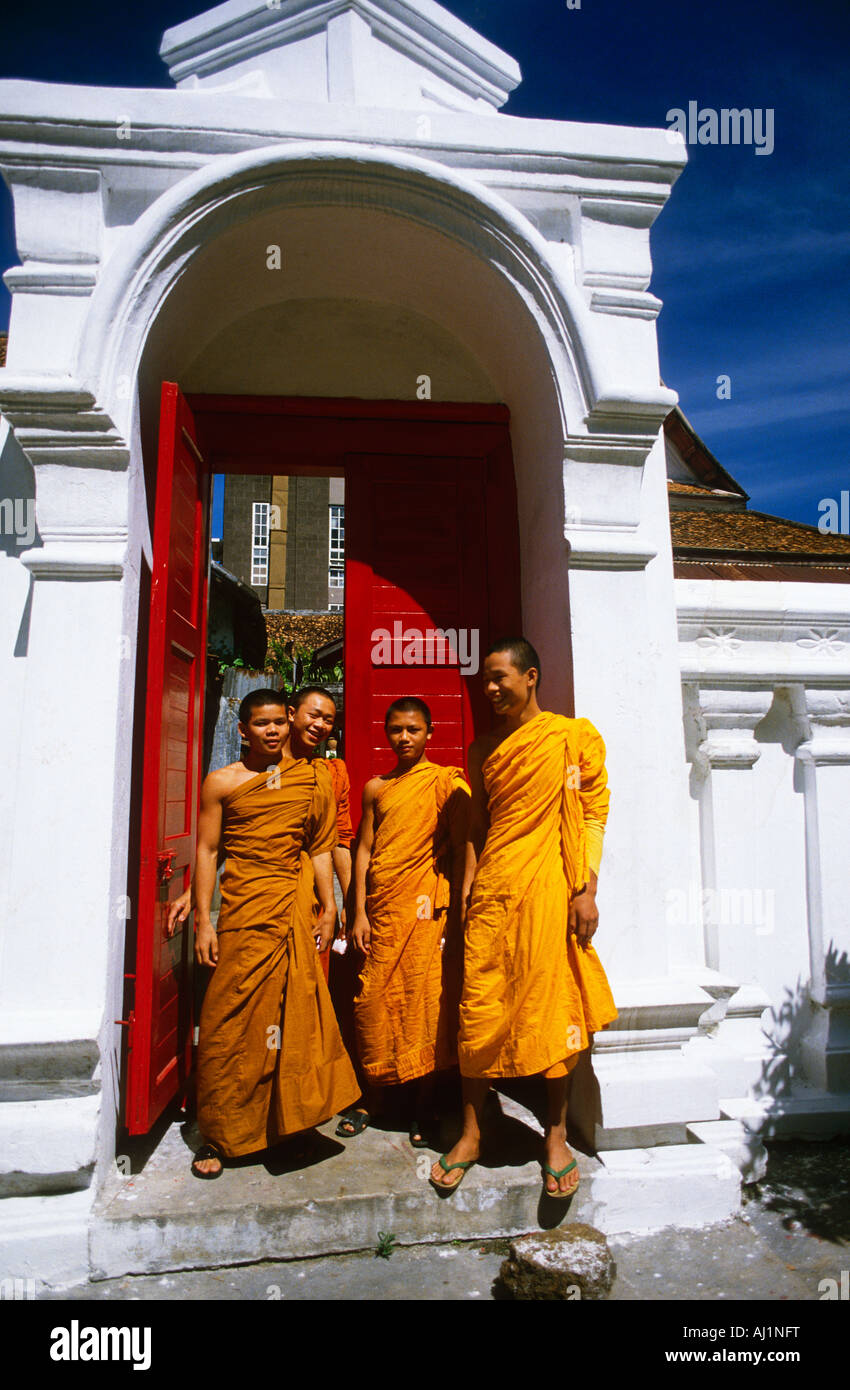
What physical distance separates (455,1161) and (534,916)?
88cm

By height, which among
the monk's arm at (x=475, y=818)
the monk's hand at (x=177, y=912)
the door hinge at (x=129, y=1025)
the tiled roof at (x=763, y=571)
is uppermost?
the tiled roof at (x=763, y=571)

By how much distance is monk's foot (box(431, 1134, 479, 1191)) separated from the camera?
2.84m

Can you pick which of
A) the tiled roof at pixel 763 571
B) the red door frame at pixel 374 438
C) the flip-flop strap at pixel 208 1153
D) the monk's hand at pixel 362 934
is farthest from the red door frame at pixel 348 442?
the tiled roof at pixel 763 571

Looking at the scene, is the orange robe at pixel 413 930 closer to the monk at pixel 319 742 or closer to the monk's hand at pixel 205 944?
the monk at pixel 319 742

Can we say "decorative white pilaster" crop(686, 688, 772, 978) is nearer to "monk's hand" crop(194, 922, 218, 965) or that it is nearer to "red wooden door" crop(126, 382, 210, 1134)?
"monk's hand" crop(194, 922, 218, 965)

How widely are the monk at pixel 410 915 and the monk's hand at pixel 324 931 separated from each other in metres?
0.15

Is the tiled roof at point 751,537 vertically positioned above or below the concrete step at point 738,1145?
above

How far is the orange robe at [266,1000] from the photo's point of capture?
2.99 m

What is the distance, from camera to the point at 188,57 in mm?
4145

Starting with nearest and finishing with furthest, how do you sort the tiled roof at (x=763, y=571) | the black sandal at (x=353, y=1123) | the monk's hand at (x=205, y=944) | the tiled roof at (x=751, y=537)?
the monk's hand at (x=205, y=944)
the black sandal at (x=353, y=1123)
the tiled roof at (x=763, y=571)
the tiled roof at (x=751, y=537)

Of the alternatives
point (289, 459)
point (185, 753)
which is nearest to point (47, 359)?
point (289, 459)

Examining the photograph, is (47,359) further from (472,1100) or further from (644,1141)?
(644,1141)

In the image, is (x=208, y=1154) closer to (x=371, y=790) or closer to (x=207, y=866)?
(x=207, y=866)

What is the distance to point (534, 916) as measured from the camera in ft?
9.53
